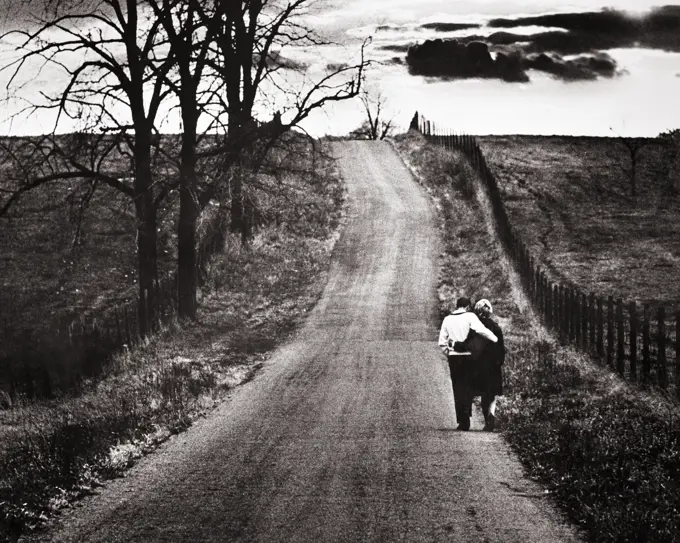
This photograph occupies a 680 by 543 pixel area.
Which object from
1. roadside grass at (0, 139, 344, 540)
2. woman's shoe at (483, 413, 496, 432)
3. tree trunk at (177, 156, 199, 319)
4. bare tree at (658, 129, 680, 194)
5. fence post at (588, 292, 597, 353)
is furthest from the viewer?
bare tree at (658, 129, 680, 194)

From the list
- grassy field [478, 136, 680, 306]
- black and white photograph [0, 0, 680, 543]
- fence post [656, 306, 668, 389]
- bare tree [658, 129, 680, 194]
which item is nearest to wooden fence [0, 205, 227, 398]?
black and white photograph [0, 0, 680, 543]

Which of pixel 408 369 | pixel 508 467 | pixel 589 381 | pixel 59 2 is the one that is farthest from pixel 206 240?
pixel 508 467

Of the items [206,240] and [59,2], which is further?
[206,240]

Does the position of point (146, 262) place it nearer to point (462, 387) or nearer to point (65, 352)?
point (65, 352)

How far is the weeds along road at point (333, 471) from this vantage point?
7641mm

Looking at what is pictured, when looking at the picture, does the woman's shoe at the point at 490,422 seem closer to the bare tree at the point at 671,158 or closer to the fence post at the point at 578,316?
the fence post at the point at 578,316

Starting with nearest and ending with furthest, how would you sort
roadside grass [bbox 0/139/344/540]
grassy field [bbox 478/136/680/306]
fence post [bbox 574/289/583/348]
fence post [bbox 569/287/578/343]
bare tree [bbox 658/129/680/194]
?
roadside grass [bbox 0/139/344/540]
fence post [bbox 574/289/583/348]
fence post [bbox 569/287/578/343]
grassy field [bbox 478/136/680/306]
bare tree [bbox 658/129/680/194]

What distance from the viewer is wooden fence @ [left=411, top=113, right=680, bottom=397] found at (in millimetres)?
15039

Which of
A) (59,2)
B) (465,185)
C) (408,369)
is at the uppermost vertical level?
(59,2)

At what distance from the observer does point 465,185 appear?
42219mm

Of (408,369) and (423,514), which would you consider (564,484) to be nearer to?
(423,514)

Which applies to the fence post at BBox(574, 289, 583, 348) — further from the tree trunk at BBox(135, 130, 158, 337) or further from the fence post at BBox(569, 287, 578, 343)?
the tree trunk at BBox(135, 130, 158, 337)

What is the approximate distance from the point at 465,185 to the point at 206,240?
1389 cm

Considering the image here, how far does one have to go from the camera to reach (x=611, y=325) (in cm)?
1677
